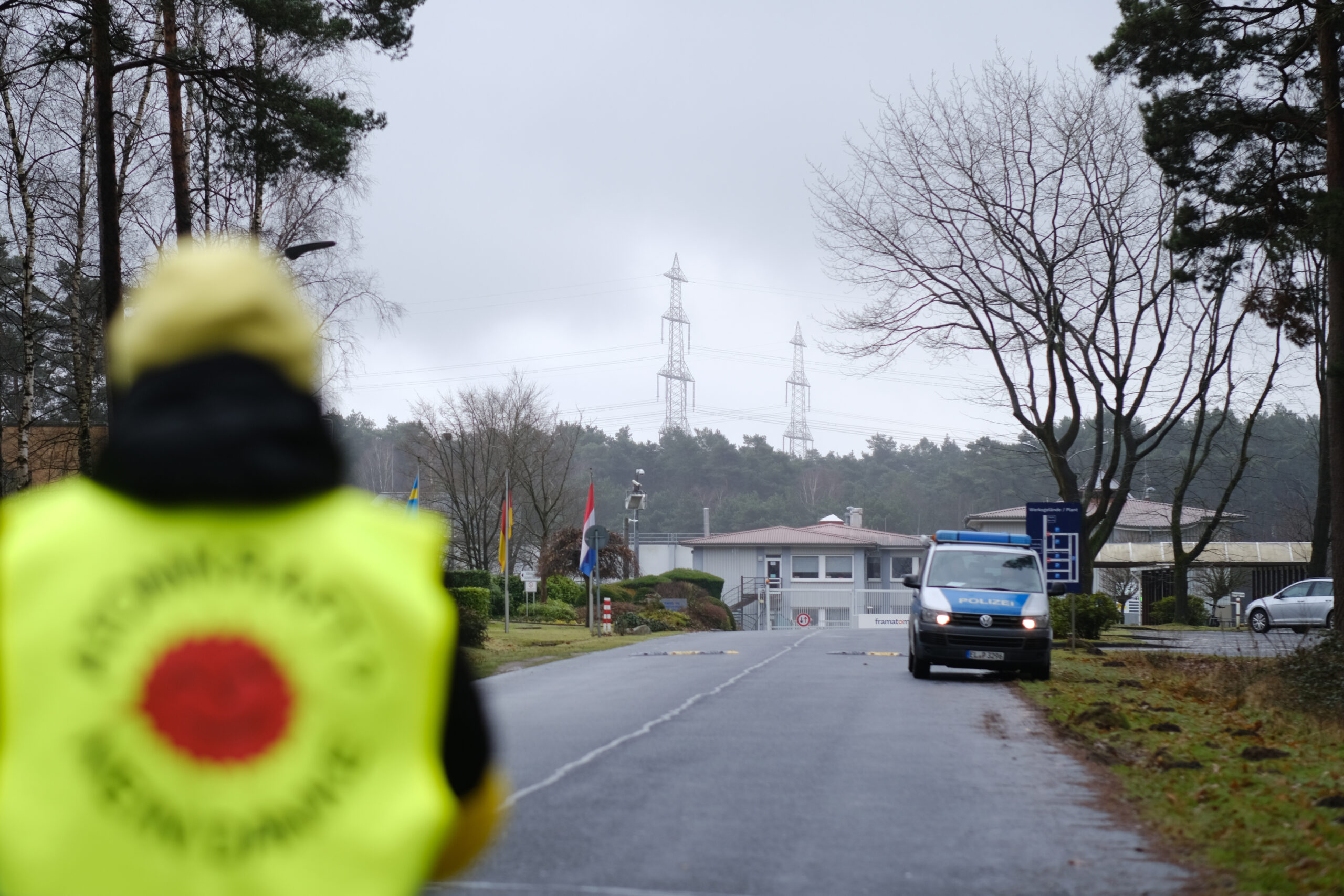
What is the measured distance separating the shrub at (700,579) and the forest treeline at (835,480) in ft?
36.9

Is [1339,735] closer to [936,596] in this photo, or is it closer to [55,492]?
[936,596]

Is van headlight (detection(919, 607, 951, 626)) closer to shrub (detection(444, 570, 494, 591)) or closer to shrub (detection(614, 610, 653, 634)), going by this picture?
shrub (detection(614, 610, 653, 634))

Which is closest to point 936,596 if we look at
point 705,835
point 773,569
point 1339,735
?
point 1339,735

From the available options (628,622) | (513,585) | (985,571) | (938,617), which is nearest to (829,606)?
(513,585)

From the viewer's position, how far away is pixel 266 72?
1981 centimetres

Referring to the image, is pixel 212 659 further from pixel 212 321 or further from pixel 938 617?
pixel 938 617

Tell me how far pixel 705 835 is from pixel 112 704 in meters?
6.81

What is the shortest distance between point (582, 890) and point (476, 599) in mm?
26382

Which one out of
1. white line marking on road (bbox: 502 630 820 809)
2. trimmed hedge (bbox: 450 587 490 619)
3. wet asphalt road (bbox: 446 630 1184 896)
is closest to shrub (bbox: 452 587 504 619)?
trimmed hedge (bbox: 450 587 490 619)

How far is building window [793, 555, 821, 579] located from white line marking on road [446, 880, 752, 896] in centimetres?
7722

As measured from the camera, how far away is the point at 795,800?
9.55 m

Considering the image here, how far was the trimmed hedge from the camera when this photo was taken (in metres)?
31.9

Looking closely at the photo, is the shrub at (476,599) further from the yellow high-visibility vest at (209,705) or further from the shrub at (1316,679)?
the yellow high-visibility vest at (209,705)

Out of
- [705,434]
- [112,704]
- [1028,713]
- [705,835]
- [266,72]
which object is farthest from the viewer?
[705,434]
